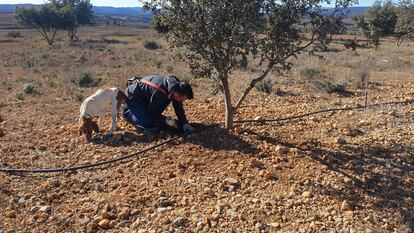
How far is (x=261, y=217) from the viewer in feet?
15.2

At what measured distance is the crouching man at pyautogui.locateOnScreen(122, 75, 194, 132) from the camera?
263 inches

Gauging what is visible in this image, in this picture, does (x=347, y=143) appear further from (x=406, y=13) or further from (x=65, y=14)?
(x=65, y=14)

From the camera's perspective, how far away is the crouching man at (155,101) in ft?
21.9

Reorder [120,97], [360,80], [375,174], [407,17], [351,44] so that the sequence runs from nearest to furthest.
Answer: [375,174], [351,44], [120,97], [360,80], [407,17]

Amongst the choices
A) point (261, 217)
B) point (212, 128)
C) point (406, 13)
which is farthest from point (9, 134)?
point (406, 13)

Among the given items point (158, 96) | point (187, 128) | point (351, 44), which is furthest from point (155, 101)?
point (351, 44)

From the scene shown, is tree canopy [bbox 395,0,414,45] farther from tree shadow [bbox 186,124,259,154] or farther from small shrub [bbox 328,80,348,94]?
tree shadow [bbox 186,124,259,154]

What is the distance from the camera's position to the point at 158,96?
692 cm

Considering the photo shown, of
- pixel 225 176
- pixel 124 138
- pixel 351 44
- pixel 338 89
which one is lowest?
pixel 225 176

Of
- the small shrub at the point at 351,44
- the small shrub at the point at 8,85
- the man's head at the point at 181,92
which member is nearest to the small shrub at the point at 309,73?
the small shrub at the point at 351,44

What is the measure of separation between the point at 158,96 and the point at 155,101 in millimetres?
114

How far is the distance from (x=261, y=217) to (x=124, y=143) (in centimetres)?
307

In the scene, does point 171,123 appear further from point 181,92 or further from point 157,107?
point 181,92

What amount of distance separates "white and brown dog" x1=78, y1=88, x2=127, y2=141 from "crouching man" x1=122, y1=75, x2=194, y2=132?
0.25m
